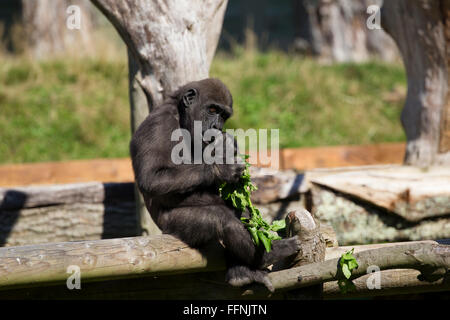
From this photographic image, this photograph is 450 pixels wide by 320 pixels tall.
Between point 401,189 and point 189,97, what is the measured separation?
7.24 feet

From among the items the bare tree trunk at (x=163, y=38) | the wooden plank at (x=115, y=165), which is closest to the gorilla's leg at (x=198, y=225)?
the bare tree trunk at (x=163, y=38)

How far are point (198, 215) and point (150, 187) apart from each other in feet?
1.20

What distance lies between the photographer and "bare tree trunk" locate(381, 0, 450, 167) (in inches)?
211

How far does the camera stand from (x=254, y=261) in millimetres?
3316

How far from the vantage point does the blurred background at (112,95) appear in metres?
8.31

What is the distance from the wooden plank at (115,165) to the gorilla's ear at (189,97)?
9.80 ft

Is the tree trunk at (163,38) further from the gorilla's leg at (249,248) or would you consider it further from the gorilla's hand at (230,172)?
the gorilla's leg at (249,248)

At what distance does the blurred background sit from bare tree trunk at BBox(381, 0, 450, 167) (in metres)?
2.75

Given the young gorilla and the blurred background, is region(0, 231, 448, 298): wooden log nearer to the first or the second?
the young gorilla

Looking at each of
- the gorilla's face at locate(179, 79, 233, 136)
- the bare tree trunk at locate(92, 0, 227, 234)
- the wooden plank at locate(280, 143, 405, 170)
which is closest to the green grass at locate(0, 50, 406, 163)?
the wooden plank at locate(280, 143, 405, 170)

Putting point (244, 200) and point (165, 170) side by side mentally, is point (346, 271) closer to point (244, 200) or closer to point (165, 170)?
point (244, 200)
